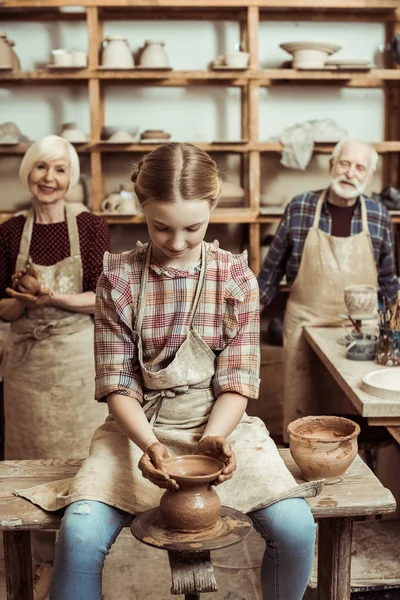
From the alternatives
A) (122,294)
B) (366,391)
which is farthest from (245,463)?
(366,391)

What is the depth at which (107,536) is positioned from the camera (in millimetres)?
2094

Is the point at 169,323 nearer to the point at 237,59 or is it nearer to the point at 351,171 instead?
the point at 351,171

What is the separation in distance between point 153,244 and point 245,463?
0.71 metres

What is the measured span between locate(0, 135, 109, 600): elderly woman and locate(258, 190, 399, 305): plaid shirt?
1.29m

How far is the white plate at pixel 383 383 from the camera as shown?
2.92 meters

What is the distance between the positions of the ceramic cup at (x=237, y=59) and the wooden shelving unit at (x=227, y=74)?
0.06 metres

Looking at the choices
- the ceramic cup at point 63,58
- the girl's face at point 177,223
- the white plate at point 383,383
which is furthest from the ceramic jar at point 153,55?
the girl's face at point 177,223

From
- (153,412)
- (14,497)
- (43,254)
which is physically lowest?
(14,497)

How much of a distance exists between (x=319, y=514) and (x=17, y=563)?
0.97 meters

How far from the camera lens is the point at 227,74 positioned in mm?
5508

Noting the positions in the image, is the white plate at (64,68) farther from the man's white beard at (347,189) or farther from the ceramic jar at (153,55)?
the man's white beard at (347,189)

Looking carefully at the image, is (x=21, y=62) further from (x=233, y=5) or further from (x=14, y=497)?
(x=14, y=497)

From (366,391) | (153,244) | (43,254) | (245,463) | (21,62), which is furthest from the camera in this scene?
(21,62)

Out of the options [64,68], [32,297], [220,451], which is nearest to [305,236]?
[32,297]
